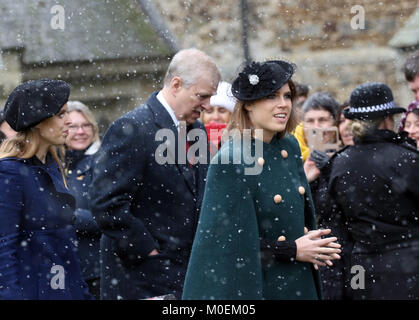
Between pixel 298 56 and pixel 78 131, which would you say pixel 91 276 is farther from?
pixel 298 56

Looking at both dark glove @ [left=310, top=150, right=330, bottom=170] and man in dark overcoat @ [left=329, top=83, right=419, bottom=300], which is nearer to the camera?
man in dark overcoat @ [left=329, top=83, right=419, bottom=300]

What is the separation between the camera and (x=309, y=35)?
17.2 metres

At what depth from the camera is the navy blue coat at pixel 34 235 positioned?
4383 mm

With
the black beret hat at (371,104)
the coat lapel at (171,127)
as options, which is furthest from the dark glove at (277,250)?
the black beret hat at (371,104)

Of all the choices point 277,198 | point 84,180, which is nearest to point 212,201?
point 277,198

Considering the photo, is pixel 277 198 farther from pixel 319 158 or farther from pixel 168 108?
pixel 319 158

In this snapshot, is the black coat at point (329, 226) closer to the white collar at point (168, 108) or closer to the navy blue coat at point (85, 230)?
the white collar at point (168, 108)

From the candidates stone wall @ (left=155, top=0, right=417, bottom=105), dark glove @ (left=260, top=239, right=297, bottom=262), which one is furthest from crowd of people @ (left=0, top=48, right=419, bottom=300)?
stone wall @ (left=155, top=0, right=417, bottom=105)

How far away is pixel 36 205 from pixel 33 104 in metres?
0.56

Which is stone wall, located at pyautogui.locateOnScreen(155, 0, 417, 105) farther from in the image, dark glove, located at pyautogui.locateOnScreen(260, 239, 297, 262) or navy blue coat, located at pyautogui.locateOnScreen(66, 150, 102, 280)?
dark glove, located at pyautogui.locateOnScreen(260, 239, 297, 262)

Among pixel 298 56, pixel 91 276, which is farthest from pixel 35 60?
pixel 91 276

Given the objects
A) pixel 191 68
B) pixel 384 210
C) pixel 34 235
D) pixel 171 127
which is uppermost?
pixel 191 68

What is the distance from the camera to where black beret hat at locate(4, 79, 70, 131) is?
4.67m

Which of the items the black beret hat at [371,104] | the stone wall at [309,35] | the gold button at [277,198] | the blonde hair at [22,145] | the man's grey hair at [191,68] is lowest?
the gold button at [277,198]
